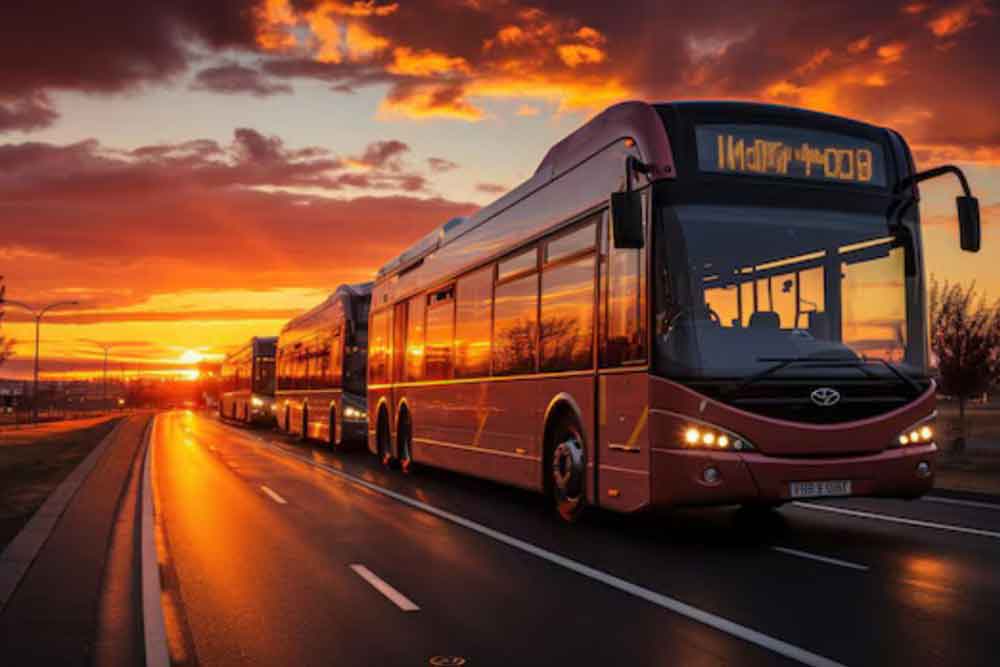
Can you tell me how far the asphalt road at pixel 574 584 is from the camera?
261 inches

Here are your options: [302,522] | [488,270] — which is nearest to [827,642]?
[302,522]

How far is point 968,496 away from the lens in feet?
54.1

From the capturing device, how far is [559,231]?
41.0 ft

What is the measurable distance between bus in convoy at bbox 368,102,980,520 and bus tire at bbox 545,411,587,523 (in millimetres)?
39

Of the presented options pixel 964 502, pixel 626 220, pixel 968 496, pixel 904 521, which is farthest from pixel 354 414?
pixel 626 220

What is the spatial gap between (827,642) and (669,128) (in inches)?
207

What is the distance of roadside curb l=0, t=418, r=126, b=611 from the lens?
9255mm

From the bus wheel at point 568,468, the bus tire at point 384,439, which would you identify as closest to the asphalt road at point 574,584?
the bus wheel at point 568,468

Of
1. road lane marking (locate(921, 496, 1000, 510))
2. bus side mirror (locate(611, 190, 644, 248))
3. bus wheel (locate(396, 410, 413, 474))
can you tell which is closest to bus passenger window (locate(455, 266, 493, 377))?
bus wheel (locate(396, 410, 413, 474))

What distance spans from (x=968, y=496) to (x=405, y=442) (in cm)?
945

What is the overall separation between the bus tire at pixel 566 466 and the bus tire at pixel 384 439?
334 inches

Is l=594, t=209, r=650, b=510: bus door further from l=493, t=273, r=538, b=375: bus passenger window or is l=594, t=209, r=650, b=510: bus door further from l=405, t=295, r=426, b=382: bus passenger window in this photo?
l=405, t=295, r=426, b=382: bus passenger window

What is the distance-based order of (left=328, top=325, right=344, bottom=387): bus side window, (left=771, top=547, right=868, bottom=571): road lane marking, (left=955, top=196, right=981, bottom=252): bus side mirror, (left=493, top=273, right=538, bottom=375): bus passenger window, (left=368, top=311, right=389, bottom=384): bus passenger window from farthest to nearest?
(left=328, top=325, right=344, bottom=387): bus side window → (left=368, top=311, right=389, bottom=384): bus passenger window → (left=493, top=273, right=538, bottom=375): bus passenger window → (left=955, top=196, right=981, bottom=252): bus side mirror → (left=771, top=547, right=868, bottom=571): road lane marking

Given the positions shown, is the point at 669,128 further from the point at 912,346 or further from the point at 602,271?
the point at 912,346
